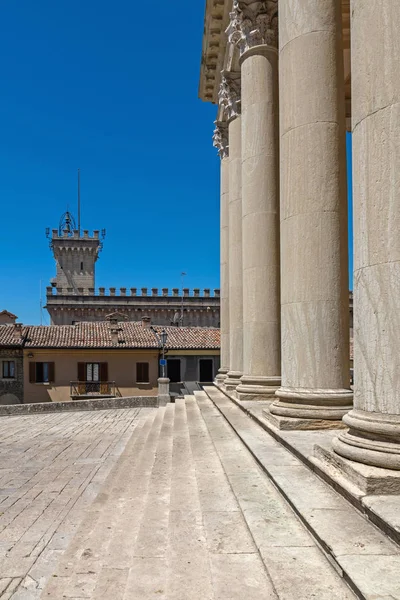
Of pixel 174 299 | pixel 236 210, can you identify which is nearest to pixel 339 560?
pixel 236 210

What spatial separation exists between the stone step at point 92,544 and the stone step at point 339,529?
1.58 meters

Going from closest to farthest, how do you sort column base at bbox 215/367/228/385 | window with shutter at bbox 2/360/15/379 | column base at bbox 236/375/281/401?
column base at bbox 236/375/281/401 < column base at bbox 215/367/228/385 < window with shutter at bbox 2/360/15/379

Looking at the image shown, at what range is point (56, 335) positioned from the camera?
42.7 meters

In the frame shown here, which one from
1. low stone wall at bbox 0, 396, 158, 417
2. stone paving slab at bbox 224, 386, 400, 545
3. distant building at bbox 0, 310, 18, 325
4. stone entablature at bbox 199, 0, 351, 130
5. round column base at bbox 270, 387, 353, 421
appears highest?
stone entablature at bbox 199, 0, 351, 130

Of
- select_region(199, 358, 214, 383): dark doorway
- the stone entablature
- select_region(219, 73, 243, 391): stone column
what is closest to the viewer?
select_region(219, 73, 243, 391): stone column

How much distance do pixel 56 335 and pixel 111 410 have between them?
17248 mm

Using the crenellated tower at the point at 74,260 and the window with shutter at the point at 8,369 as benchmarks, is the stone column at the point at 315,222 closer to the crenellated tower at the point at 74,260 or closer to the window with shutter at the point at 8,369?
the window with shutter at the point at 8,369

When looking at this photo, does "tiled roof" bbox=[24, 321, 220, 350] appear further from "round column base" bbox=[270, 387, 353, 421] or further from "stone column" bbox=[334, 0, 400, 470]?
"stone column" bbox=[334, 0, 400, 470]

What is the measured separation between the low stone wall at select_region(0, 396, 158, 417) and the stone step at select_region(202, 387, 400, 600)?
68.9ft

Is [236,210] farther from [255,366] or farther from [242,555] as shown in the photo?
[242,555]

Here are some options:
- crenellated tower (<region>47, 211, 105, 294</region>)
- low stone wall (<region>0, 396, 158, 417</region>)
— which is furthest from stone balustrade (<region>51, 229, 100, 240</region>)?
low stone wall (<region>0, 396, 158, 417</region>)

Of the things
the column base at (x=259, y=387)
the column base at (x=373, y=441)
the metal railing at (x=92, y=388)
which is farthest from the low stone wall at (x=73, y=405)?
the column base at (x=373, y=441)

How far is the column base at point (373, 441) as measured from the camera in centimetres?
466

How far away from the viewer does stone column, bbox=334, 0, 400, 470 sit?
4754 millimetres
